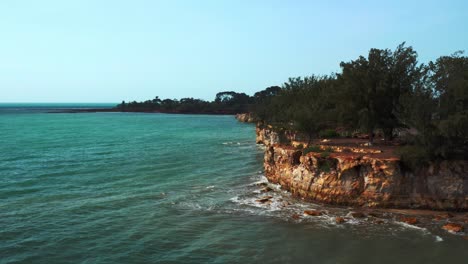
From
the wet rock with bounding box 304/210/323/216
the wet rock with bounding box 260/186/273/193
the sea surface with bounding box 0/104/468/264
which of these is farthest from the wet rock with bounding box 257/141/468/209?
the wet rock with bounding box 260/186/273/193

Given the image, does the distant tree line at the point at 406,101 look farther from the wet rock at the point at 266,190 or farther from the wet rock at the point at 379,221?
the wet rock at the point at 266,190

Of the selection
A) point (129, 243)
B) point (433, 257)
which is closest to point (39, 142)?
point (129, 243)

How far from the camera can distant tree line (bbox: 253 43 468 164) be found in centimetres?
2595

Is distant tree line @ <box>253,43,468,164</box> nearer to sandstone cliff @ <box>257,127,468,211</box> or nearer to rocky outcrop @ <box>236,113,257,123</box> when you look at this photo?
sandstone cliff @ <box>257,127,468,211</box>

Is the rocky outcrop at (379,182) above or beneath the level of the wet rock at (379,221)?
above

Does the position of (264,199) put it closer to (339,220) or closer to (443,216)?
(339,220)

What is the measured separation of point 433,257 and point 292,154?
1415cm

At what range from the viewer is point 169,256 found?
19516 millimetres

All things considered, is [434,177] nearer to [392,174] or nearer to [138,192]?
[392,174]

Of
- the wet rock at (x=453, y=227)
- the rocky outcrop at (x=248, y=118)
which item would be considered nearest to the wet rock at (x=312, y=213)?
the wet rock at (x=453, y=227)

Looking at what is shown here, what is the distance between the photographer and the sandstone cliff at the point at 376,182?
25.4 metres

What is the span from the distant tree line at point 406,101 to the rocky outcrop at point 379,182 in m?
1.12

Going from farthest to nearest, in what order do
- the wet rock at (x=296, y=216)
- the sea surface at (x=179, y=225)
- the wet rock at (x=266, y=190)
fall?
the wet rock at (x=266, y=190) → the wet rock at (x=296, y=216) → the sea surface at (x=179, y=225)

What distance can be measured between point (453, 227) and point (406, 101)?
1048 centimetres
